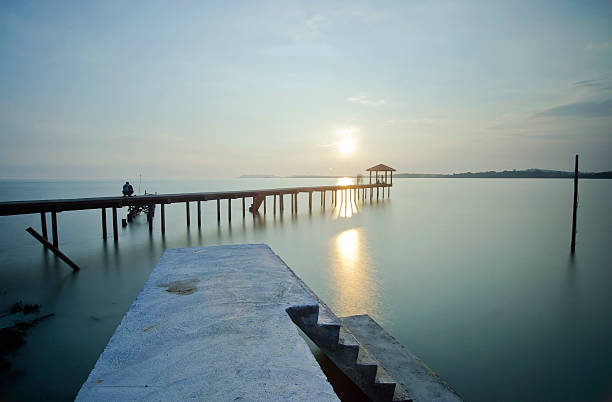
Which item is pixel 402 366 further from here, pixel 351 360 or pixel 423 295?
pixel 423 295

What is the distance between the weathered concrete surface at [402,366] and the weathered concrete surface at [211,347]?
125 cm

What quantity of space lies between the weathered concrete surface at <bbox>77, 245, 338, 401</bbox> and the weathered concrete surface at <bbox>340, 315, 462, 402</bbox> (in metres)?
1.25

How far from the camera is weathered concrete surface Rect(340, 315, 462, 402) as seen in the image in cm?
373

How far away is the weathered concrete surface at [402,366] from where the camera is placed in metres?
3.73

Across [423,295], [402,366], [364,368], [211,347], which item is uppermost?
[211,347]

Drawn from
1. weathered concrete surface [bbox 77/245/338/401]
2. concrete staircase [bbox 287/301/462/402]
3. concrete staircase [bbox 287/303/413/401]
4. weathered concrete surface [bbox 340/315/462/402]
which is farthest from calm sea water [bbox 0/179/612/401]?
weathered concrete surface [bbox 77/245/338/401]

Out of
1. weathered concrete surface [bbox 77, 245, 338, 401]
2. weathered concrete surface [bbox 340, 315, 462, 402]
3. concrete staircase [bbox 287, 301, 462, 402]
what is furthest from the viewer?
weathered concrete surface [bbox 340, 315, 462, 402]

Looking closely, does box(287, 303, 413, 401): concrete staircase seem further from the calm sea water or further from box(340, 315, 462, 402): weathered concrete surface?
the calm sea water

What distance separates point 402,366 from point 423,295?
15.0ft

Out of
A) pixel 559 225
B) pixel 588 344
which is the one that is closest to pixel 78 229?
pixel 588 344

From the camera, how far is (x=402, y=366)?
4273mm

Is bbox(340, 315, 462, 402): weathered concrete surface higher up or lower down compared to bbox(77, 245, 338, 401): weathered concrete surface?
lower down

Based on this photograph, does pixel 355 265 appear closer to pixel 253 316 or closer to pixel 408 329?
pixel 408 329

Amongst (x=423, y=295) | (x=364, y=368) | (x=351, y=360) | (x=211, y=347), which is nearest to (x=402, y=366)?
(x=364, y=368)
